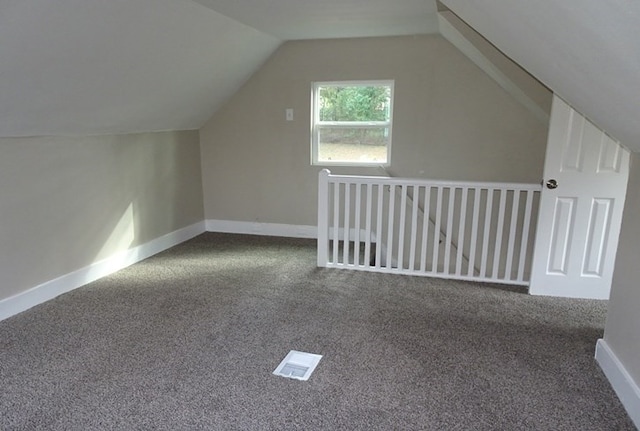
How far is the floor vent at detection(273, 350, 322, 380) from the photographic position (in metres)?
2.15

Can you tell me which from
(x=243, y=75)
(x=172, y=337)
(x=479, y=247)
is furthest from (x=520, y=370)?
(x=243, y=75)

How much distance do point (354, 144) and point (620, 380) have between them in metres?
3.13

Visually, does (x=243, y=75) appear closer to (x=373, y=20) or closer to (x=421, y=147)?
(x=373, y=20)

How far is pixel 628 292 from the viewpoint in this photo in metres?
2.04

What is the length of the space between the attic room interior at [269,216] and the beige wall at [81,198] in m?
0.02

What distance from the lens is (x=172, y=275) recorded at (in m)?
3.54

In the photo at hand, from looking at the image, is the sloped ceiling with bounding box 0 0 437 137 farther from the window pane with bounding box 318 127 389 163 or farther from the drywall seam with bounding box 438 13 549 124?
the window pane with bounding box 318 127 389 163

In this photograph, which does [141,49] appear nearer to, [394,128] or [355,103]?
[355,103]

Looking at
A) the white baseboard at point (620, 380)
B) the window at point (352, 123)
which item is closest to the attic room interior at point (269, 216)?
the white baseboard at point (620, 380)

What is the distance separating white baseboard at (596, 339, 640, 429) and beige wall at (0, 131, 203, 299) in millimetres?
3562

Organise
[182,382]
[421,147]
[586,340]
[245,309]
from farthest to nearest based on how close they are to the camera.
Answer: [421,147]
[245,309]
[586,340]
[182,382]

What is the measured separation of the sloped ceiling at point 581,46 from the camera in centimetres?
116

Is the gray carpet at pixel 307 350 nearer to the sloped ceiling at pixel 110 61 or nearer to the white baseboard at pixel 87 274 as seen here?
the white baseboard at pixel 87 274

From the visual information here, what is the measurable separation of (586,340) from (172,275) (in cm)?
303
